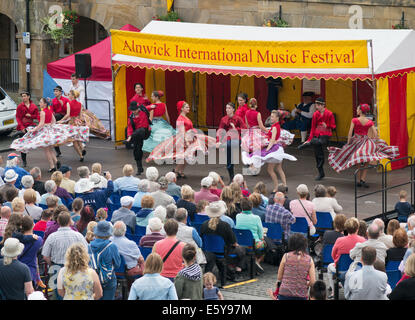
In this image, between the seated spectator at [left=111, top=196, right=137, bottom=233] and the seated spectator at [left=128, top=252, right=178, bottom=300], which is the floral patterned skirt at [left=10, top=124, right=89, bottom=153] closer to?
the seated spectator at [left=111, top=196, right=137, bottom=233]

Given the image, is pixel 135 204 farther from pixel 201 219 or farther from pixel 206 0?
pixel 206 0

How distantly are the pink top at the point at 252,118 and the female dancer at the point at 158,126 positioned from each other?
2.53 meters

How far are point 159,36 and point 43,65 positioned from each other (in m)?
8.84

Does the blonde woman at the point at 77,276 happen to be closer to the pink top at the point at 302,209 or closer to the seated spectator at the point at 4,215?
the seated spectator at the point at 4,215

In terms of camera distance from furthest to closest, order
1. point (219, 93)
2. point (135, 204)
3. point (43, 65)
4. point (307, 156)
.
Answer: point (43, 65) < point (219, 93) < point (307, 156) < point (135, 204)

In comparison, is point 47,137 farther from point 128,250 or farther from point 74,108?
point 128,250

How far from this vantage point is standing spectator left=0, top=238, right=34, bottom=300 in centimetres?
952

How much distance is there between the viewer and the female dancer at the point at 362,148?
17.4 m

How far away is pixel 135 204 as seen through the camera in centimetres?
1395

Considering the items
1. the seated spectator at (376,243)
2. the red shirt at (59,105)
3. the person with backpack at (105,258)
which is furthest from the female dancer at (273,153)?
the person with backpack at (105,258)

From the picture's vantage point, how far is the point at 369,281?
942 centimetres

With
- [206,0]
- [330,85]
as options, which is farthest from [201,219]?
[206,0]

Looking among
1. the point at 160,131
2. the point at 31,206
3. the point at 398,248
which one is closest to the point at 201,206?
the point at 31,206

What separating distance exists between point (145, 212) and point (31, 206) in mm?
1665
